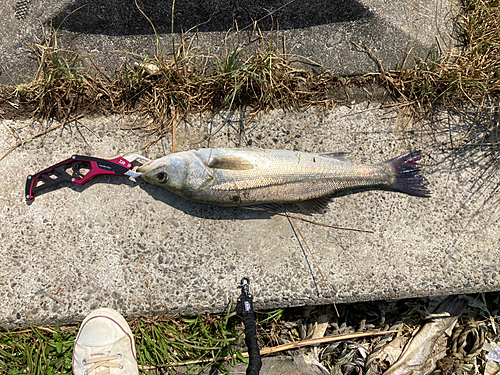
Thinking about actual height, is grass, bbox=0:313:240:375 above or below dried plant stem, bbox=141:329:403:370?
above

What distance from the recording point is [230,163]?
102 inches

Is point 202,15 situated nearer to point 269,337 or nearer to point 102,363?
point 269,337

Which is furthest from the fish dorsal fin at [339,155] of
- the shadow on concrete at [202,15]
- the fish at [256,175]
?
the shadow on concrete at [202,15]

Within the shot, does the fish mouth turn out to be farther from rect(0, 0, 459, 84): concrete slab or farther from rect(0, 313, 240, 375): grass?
rect(0, 313, 240, 375): grass

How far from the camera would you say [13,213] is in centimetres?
288

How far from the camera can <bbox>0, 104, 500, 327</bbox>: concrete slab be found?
2830 millimetres

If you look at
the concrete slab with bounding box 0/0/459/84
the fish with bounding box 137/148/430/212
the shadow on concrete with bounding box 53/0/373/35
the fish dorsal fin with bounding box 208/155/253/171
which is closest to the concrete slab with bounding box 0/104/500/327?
the fish with bounding box 137/148/430/212

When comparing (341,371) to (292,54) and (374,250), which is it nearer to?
(374,250)

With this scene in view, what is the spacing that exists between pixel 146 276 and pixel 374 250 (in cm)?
223

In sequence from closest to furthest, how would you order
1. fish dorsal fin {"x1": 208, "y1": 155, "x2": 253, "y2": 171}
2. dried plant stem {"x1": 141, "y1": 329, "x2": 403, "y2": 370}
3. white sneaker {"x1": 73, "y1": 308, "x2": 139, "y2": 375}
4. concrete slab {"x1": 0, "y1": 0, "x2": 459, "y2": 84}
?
fish dorsal fin {"x1": 208, "y1": 155, "x2": 253, "y2": 171} → white sneaker {"x1": 73, "y1": 308, "x2": 139, "y2": 375} → dried plant stem {"x1": 141, "y1": 329, "x2": 403, "y2": 370} → concrete slab {"x1": 0, "y1": 0, "x2": 459, "y2": 84}

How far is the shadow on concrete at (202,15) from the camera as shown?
2959mm

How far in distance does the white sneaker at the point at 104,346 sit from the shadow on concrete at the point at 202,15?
2.84 meters

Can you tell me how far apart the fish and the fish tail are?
0.06 m

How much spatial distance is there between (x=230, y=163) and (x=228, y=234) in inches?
29.0
